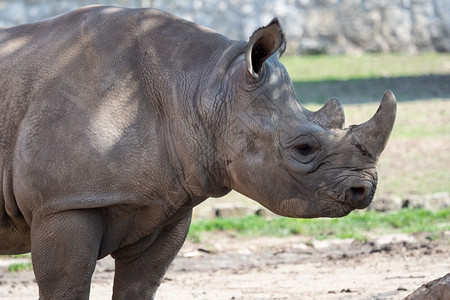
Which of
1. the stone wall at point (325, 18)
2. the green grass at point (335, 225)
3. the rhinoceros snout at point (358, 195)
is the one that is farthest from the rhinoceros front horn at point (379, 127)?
the stone wall at point (325, 18)

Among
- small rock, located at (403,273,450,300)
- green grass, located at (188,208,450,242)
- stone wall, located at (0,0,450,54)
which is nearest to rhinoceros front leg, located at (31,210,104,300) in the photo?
small rock, located at (403,273,450,300)

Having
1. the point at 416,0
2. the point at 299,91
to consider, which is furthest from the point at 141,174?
the point at 416,0

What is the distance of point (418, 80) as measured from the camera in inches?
709

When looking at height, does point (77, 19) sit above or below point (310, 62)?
above

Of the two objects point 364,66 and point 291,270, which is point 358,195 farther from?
point 364,66

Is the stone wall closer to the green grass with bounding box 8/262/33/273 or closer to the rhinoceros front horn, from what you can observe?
the green grass with bounding box 8/262/33/273

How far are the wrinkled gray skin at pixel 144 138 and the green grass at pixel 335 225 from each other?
4.20m

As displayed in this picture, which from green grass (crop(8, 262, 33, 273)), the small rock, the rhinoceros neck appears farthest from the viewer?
green grass (crop(8, 262, 33, 273))

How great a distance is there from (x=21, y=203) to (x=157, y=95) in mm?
923

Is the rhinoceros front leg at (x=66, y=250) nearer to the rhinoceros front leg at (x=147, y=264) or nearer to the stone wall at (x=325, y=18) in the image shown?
the rhinoceros front leg at (x=147, y=264)

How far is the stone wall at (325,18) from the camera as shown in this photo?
66.3ft

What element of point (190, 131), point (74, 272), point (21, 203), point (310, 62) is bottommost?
point (310, 62)

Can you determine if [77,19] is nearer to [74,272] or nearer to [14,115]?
[14,115]

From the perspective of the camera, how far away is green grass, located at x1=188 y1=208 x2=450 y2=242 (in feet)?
31.7
